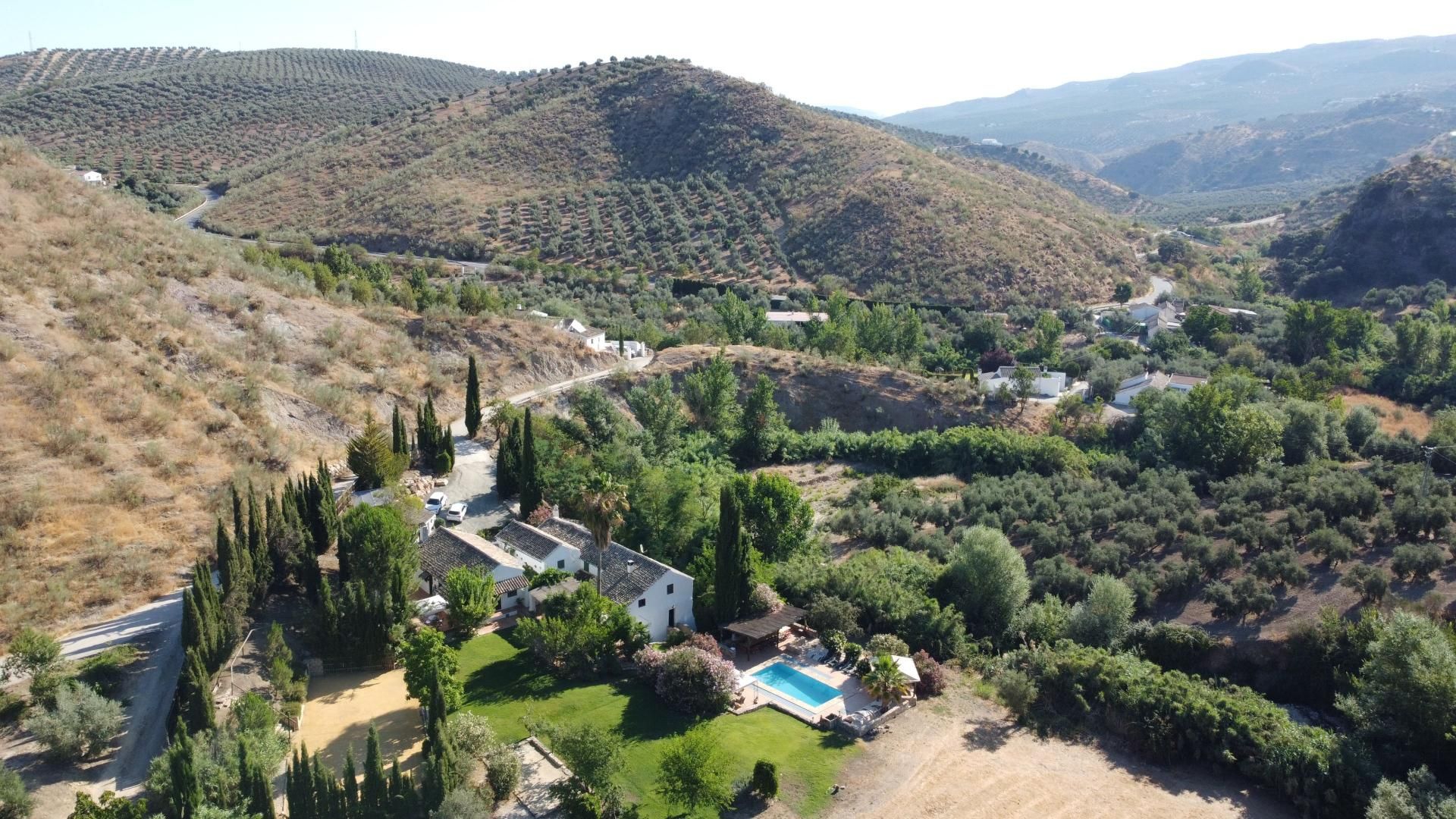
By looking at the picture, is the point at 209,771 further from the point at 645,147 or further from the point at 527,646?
the point at 645,147

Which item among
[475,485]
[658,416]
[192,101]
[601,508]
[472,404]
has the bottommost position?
[475,485]

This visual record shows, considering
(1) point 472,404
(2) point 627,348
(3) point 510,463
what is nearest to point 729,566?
(3) point 510,463

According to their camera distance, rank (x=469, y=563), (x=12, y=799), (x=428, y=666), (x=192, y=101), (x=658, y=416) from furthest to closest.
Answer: (x=192, y=101) → (x=658, y=416) → (x=469, y=563) → (x=428, y=666) → (x=12, y=799)

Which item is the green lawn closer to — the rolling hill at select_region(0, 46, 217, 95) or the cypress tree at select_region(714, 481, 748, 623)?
the cypress tree at select_region(714, 481, 748, 623)

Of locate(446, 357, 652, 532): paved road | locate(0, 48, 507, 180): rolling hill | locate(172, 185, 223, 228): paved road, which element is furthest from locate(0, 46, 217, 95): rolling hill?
locate(446, 357, 652, 532): paved road

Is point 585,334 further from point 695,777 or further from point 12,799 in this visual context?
point 12,799

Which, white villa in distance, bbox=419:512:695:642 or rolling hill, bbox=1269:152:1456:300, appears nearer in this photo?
white villa in distance, bbox=419:512:695:642

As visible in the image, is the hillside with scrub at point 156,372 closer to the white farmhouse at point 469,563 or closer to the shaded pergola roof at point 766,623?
the white farmhouse at point 469,563
